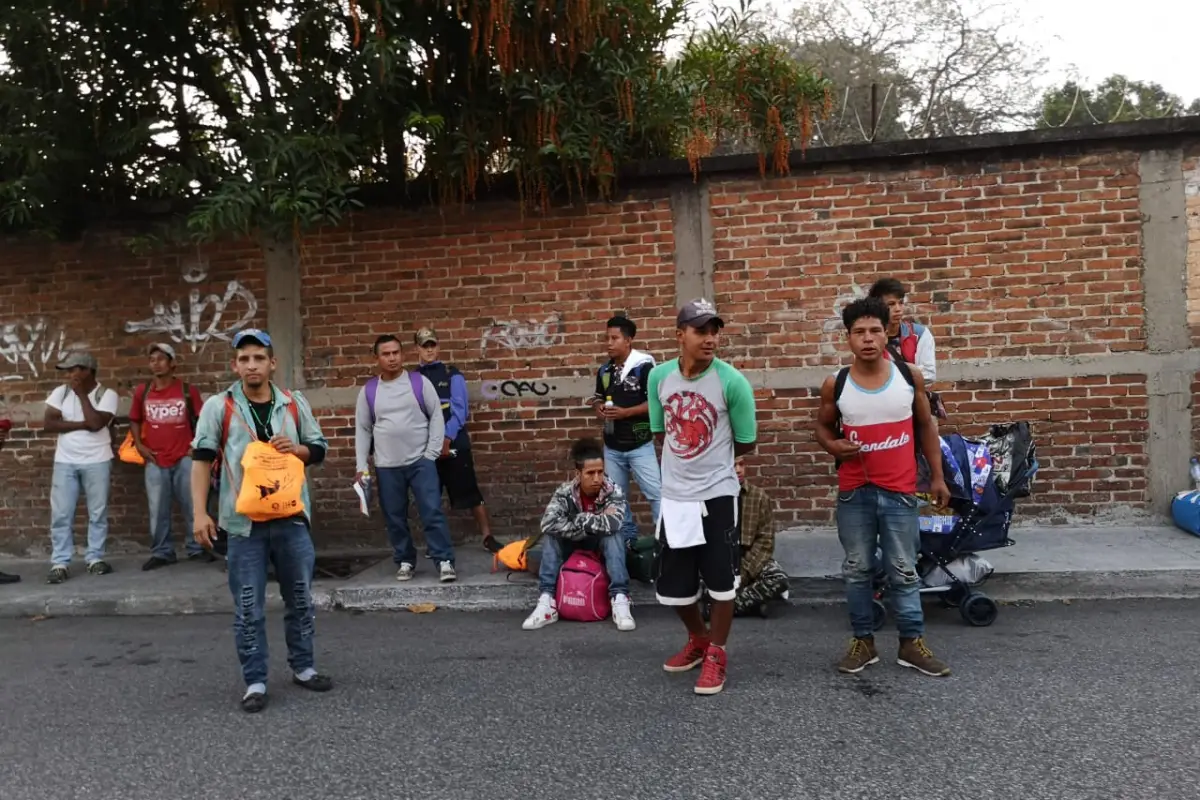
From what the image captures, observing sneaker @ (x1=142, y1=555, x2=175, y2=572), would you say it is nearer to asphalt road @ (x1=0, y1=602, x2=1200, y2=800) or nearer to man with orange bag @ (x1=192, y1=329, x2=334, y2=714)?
asphalt road @ (x1=0, y1=602, x2=1200, y2=800)

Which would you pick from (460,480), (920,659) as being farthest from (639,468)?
(920,659)

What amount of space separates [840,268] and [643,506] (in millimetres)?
2534

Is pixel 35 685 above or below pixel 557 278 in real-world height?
below

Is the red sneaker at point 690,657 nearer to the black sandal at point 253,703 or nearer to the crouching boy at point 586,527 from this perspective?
the crouching boy at point 586,527

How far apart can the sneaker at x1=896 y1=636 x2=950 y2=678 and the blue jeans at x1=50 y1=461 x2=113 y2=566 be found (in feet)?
21.2

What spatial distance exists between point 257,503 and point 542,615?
2.04 m

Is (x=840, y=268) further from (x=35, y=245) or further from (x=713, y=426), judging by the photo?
(x=35, y=245)

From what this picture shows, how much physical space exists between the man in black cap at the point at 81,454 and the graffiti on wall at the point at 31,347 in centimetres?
63

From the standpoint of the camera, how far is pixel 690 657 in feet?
14.8

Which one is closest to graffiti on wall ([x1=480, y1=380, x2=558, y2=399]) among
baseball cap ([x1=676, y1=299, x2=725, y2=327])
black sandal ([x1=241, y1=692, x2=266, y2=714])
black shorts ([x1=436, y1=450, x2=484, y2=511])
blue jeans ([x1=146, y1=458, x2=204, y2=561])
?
black shorts ([x1=436, y1=450, x2=484, y2=511])

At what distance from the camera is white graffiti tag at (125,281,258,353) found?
788 cm

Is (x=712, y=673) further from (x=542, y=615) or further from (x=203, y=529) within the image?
(x=203, y=529)

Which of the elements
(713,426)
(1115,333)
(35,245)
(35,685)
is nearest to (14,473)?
(35,245)

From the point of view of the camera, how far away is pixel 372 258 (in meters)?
7.72
